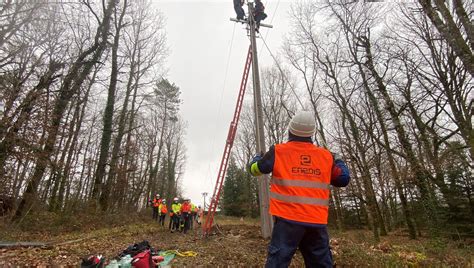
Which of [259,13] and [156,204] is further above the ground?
[259,13]

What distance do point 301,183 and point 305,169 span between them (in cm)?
16

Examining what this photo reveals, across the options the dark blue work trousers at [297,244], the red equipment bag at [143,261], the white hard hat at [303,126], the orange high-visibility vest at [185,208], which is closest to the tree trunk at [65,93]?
the orange high-visibility vest at [185,208]

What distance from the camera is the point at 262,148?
31.3ft

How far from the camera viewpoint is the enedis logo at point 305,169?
3174 millimetres

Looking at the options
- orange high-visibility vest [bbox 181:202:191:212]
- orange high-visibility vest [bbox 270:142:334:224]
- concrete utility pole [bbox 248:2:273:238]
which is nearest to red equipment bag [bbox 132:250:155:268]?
orange high-visibility vest [bbox 270:142:334:224]

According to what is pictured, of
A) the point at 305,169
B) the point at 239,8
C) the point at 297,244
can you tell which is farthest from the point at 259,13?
the point at 297,244

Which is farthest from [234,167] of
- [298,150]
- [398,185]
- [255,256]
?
[298,150]

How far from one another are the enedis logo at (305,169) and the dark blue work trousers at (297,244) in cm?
54

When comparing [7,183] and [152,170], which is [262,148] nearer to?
[7,183]

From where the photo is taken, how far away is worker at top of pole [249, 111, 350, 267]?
306 cm

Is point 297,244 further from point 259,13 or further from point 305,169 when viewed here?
point 259,13

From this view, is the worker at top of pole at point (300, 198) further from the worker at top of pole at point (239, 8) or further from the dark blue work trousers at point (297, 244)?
the worker at top of pole at point (239, 8)

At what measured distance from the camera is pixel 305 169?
10.5ft

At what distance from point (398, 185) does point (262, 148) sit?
382 inches
